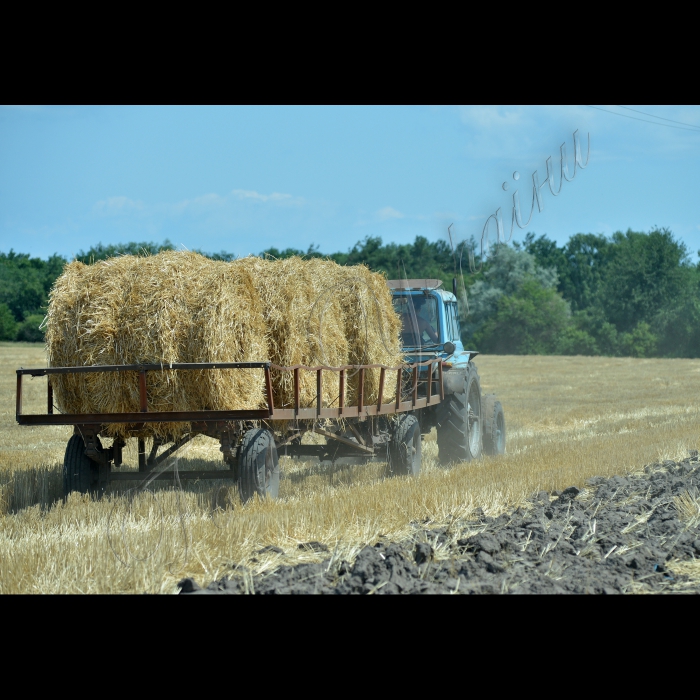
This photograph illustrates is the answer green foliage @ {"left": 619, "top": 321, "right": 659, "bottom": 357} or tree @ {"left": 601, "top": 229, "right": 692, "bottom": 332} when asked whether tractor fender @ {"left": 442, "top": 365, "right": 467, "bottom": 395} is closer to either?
green foliage @ {"left": 619, "top": 321, "right": 659, "bottom": 357}

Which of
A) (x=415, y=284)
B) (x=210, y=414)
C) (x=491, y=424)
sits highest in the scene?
(x=415, y=284)

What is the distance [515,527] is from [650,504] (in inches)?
68.5

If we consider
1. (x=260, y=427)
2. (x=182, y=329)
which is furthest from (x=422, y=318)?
(x=182, y=329)

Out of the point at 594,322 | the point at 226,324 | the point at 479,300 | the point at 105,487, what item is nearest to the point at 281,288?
the point at 226,324

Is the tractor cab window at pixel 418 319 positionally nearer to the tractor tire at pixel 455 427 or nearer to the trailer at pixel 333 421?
the trailer at pixel 333 421

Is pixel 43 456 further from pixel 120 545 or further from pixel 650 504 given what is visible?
pixel 650 504

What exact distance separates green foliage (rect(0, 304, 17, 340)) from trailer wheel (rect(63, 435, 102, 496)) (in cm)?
2846

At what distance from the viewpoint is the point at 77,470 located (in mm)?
8281

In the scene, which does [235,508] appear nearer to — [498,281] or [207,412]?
[207,412]

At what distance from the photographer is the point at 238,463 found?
7484 millimetres

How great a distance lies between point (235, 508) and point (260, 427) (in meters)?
0.91

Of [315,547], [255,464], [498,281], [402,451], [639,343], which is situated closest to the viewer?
[315,547]

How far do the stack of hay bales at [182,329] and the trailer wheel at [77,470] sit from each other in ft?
1.72

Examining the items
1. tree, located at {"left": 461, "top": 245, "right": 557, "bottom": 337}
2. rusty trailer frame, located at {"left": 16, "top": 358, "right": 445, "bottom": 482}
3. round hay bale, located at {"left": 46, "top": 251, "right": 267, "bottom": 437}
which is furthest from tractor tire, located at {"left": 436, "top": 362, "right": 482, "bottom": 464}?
tree, located at {"left": 461, "top": 245, "right": 557, "bottom": 337}
